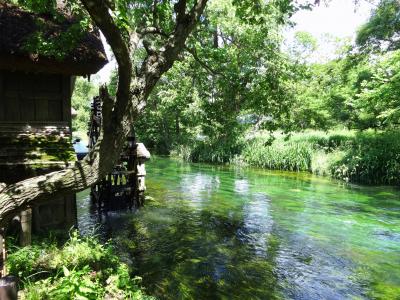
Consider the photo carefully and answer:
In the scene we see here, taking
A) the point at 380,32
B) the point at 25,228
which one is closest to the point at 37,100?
the point at 25,228

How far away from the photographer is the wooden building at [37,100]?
24.0ft

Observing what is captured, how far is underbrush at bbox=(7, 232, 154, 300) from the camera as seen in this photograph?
513 cm

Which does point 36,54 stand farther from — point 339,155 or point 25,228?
point 339,155

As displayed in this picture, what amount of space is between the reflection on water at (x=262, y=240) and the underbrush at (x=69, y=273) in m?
1.11

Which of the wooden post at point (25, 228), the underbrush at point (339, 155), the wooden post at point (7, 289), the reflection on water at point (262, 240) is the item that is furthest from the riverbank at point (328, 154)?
the wooden post at point (7, 289)

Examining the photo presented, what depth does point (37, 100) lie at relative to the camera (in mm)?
8828

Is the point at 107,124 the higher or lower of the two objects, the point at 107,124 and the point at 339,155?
the higher

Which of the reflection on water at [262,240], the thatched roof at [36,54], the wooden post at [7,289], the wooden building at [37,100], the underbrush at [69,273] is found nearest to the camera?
the wooden post at [7,289]

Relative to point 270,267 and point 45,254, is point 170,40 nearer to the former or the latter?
point 45,254

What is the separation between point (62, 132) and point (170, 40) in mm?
3982

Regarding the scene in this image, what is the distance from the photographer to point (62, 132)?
841 cm

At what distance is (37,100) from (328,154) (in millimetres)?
18389

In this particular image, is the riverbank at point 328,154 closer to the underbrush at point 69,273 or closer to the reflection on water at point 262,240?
the reflection on water at point 262,240

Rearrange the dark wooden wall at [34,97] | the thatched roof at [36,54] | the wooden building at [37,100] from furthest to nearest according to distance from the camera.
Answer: the dark wooden wall at [34,97] → the thatched roof at [36,54] → the wooden building at [37,100]
